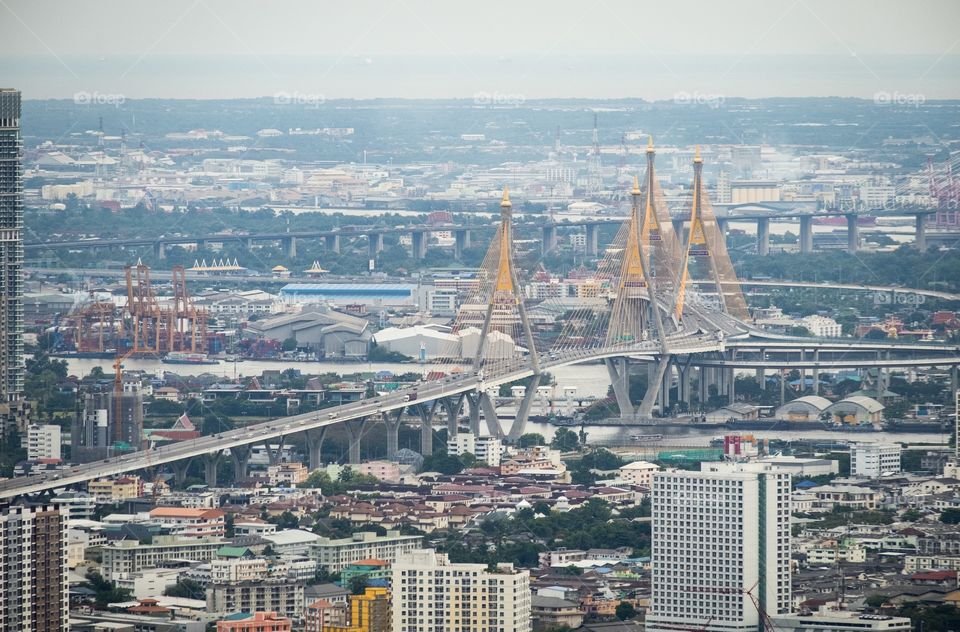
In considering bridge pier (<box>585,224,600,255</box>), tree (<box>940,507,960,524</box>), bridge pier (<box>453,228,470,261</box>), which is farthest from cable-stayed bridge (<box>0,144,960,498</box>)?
bridge pier (<box>453,228,470,261</box>)

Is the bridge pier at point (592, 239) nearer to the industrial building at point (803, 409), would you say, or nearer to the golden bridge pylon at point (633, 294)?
the golden bridge pylon at point (633, 294)

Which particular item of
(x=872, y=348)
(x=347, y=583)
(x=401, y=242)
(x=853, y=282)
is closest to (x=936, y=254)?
(x=853, y=282)

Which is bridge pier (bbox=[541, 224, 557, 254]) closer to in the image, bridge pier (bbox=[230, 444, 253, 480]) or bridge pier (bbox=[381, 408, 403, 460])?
bridge pier (bbox=[381, 408, 403, 460])

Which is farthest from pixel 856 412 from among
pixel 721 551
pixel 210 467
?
pixel 721 551

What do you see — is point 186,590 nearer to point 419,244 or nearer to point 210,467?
point 210,467

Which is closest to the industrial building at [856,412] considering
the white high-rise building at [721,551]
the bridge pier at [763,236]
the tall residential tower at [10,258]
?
the tall residential tower at [10,258]
